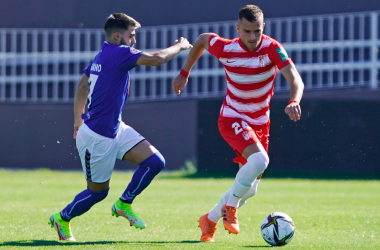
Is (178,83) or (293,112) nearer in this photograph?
(293,112)

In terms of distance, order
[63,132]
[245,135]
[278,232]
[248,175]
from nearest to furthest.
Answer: [278,232], [248,175], [245,135], [63,132]

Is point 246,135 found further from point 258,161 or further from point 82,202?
point 82,202

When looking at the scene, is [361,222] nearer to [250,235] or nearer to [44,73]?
[250,235]

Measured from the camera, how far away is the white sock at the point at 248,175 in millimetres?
5102

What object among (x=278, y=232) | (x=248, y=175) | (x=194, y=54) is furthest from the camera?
(x=194, y=54)

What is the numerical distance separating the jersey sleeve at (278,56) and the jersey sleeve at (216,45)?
0.48m

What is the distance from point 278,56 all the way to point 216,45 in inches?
25.1

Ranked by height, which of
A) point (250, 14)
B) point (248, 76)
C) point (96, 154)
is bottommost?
point (96, 154)

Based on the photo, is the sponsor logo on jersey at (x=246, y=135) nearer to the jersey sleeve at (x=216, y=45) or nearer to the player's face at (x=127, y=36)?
the jersey sleeve at (x=216, y=45)

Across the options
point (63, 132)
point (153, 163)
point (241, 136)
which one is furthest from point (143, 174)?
point (63, 132)

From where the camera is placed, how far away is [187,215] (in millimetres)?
7684

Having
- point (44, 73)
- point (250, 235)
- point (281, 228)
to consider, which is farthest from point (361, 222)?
point (44, 73)

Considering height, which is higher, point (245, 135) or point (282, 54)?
point (282, 54)

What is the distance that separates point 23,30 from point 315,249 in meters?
17.1
